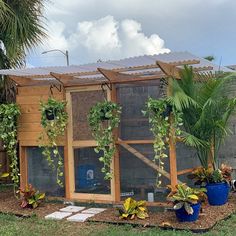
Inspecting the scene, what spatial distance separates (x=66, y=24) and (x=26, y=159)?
361 cm

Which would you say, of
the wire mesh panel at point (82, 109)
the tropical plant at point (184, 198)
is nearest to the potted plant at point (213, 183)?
the tropical plant at point (184, 198)

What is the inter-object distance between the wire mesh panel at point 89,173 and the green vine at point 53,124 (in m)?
0.30

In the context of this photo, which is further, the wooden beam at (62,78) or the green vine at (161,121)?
the wooden beam at (62,78)

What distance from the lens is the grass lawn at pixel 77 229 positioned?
4.87m

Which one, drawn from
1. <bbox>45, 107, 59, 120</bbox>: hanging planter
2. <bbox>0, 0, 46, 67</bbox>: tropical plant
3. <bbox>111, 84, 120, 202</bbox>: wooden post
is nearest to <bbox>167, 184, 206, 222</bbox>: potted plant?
<bbox>111, 84, 120, 202</bbox>: wooden post

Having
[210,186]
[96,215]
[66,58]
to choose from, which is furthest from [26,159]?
[66,58]

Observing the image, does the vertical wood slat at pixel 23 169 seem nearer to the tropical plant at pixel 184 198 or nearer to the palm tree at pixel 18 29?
the palm tree at pixel 18 29

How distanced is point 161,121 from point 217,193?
4.74 feet

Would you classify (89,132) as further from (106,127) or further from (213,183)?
(213,183)

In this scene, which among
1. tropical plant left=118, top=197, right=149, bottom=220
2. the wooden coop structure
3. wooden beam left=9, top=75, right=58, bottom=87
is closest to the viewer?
tropical plant left=118, top=197, right=149, bottom=220

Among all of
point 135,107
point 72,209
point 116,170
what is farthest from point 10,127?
point 135,107

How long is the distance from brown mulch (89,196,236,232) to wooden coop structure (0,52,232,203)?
1.59 feet

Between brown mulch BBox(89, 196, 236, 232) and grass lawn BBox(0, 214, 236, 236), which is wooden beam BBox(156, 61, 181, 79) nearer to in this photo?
brown mulch BBox(89, 196, 236, 232)

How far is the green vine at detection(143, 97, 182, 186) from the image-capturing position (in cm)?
555
